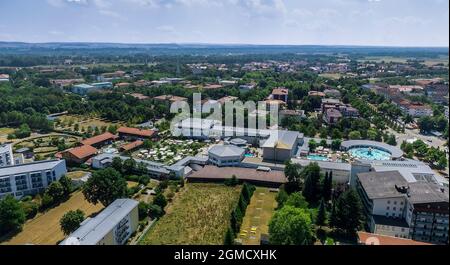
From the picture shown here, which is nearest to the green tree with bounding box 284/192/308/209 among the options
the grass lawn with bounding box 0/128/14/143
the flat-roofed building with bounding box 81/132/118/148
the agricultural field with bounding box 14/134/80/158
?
the flat-roofed building with bounding box 81/132/118/148

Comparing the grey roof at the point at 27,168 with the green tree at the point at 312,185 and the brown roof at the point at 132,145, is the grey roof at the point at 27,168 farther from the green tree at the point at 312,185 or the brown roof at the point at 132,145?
the green tree at the point at 312,185

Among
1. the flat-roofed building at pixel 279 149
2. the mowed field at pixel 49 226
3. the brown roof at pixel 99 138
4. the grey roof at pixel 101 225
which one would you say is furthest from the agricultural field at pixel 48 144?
the flat-roofed building at pixel 279 149

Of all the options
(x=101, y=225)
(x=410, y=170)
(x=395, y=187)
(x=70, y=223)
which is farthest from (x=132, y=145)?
(x=410, y=170)

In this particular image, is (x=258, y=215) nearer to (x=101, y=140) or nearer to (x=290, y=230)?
(x=290, y=230)

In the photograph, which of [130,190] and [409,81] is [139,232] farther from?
[409,81]

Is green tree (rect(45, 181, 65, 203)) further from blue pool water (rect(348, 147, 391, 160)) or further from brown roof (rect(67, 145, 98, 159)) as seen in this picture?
blue pool water (rect(348, 147, 391, 160))
